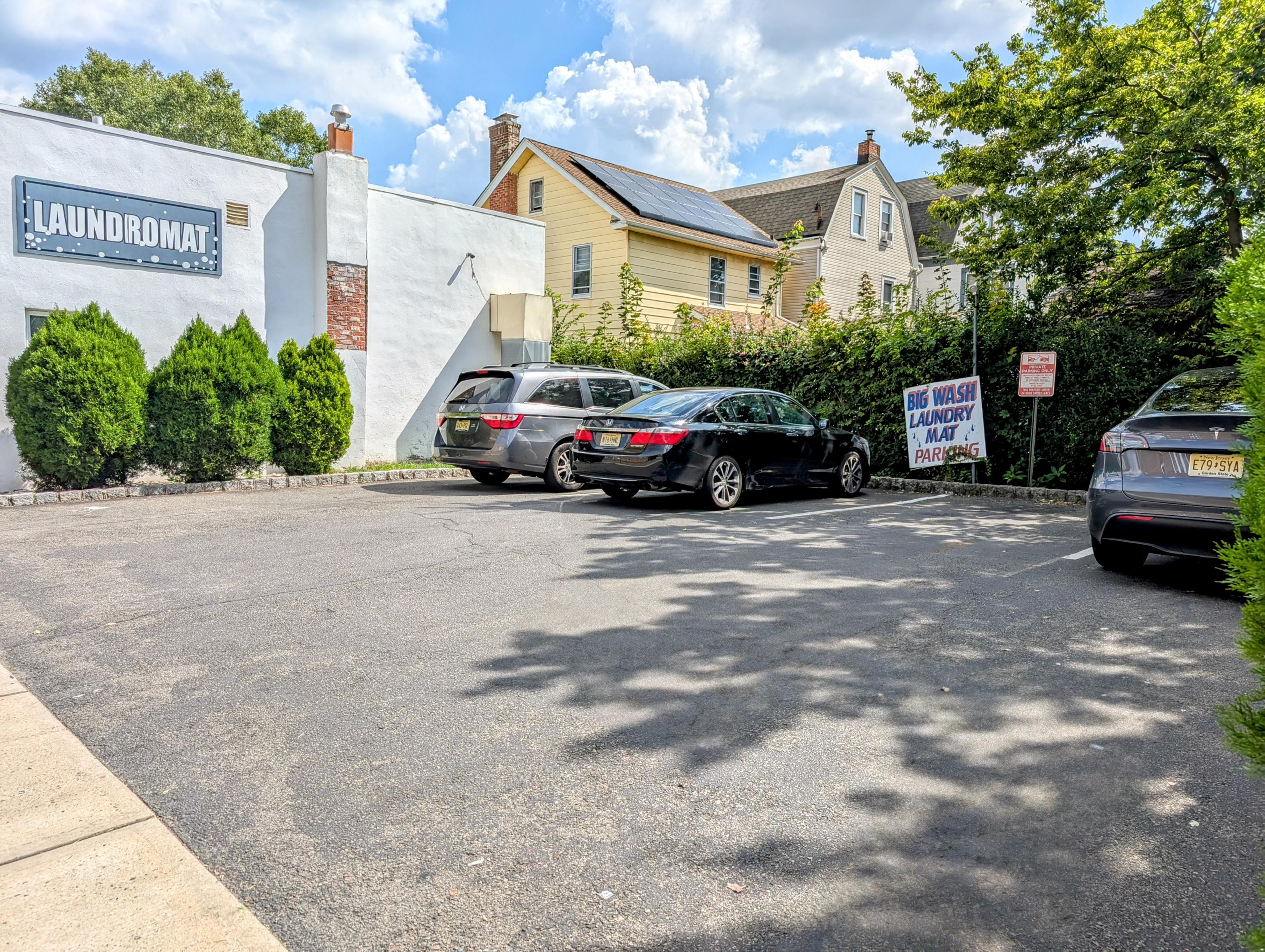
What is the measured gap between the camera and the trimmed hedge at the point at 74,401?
11.1m

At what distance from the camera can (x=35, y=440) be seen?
11180mm

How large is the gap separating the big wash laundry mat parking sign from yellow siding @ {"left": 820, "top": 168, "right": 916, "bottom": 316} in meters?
15.3

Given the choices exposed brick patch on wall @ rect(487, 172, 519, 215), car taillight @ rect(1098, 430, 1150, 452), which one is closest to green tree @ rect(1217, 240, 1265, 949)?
car taillight @ rect(1098, 430, 1150, 452)

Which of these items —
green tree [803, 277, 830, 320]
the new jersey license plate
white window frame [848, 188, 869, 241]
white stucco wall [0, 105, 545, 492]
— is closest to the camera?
the new jersey license plate

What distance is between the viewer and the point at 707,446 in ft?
35.3

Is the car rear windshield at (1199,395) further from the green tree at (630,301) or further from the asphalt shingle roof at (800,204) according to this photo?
the asphalt shingle roof at (800,204)

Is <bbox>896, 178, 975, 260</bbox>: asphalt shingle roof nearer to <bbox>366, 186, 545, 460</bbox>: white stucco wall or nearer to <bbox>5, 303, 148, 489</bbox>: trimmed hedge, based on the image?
<bbox>366, 186, 545, 460</bbox>: white stucco wall

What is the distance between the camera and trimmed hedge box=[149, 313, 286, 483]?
12141mm

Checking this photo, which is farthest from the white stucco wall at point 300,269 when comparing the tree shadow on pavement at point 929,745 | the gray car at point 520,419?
the tree shadow on pavement at point 929,745

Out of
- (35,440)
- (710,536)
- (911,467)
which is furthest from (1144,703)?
(35,440)

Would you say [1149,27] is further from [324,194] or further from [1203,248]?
[324,194]

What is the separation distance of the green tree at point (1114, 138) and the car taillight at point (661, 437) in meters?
7.05

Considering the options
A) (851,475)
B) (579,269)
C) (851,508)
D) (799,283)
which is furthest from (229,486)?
(799,283)

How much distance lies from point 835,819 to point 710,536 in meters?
5.70
